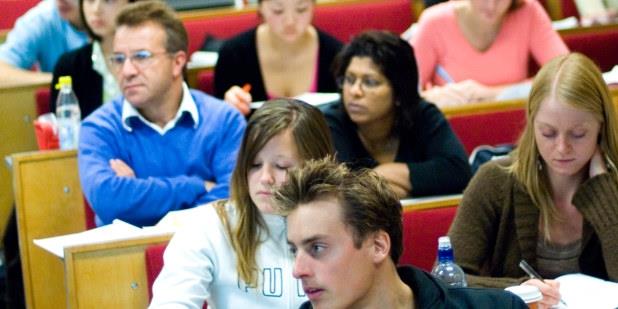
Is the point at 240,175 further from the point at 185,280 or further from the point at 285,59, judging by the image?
the point at 285,59

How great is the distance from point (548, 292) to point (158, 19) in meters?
1.98

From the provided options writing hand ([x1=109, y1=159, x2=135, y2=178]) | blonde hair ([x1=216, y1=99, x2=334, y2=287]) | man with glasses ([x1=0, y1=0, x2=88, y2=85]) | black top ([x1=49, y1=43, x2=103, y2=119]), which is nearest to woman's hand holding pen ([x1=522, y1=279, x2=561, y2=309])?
blonde hair ([x1=216, y1=99, x2=334, y2=287])

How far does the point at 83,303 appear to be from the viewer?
348 centimetres

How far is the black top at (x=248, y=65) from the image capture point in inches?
206

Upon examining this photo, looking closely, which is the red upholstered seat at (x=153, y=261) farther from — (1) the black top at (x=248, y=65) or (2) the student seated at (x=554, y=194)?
(1) the black top at (x=248, y=65)

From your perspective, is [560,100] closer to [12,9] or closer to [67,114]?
[67,114]

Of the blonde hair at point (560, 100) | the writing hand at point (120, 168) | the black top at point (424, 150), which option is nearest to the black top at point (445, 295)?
the blonde hair at point (560, 100)

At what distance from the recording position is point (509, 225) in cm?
350

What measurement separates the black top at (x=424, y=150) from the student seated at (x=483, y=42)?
3.61 ft

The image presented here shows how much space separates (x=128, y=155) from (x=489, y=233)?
1369mm

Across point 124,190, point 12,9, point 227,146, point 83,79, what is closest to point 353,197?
point 124,190

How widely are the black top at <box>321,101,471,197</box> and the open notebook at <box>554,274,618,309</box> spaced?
3.36ft

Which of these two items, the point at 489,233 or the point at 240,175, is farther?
the point at 489,233

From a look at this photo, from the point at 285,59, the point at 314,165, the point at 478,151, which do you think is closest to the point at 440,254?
the point at 314,165
